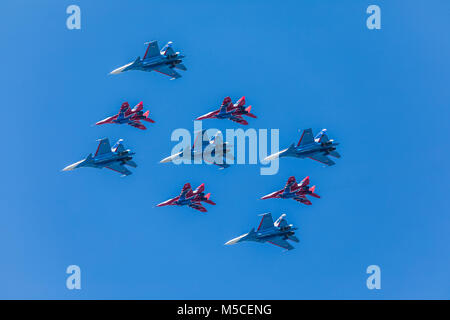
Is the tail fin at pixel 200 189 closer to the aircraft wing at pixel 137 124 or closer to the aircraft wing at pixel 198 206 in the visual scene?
the aircraft wing at pixel 198 206

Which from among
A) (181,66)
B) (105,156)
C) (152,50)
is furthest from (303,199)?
(152,50)

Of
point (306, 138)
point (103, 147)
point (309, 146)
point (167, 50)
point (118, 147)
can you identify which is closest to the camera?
point (306, 138)

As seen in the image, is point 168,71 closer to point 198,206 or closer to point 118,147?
point 118,147

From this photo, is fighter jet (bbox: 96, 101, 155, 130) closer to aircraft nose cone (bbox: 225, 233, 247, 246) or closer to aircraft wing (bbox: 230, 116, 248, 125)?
aircraft wing (bbox: 230, 116, 248, 125)

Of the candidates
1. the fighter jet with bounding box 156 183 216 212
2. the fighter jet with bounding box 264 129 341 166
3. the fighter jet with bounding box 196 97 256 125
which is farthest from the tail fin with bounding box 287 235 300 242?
the fighter jet with bounding box 196 97 256 125

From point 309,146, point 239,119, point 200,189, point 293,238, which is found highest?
point 239,119

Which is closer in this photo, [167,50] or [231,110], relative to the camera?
[167,50]
